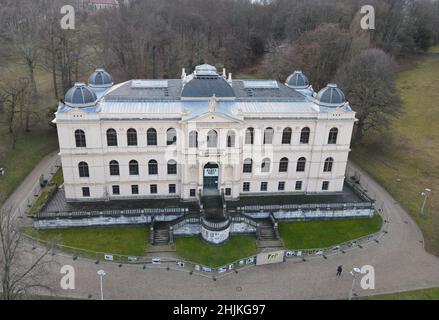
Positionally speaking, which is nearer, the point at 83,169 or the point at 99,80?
the point at 83,169

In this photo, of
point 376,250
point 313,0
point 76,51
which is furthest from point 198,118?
point 313,0

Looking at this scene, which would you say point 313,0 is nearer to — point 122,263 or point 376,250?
point 376,250

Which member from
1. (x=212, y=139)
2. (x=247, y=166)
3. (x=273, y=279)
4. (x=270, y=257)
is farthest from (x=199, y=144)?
(x=273, y=279)

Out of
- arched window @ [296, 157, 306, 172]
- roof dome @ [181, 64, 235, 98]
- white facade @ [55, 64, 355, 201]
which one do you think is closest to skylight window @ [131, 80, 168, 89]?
white facade @ [55, 64, 355, 201]

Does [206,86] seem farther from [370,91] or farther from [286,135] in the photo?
[370,91]

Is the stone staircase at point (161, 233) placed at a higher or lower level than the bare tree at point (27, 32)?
lower

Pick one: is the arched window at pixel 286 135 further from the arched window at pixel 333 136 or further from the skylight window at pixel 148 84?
the skylight window at pixel 148 84

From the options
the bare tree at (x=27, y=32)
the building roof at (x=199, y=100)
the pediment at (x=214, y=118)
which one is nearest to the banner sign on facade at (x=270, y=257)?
the pediment at (x=214, y=118)
